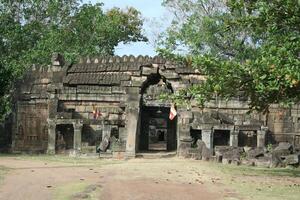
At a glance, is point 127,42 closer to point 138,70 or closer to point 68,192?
point 138,70

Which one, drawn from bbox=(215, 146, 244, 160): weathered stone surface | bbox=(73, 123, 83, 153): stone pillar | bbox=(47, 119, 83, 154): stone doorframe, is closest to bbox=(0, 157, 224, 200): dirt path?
bbox=(215, 146, 244, 160): weathered stone surface

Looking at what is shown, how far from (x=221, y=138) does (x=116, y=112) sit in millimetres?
5091

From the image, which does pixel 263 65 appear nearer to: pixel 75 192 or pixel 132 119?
pixel 75 192

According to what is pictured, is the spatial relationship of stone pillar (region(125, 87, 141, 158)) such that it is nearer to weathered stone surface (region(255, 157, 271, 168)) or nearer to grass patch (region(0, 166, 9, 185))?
weathered stone surface (region(255, 157, 271, 168))

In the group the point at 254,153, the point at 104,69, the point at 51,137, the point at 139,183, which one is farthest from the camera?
the point at 104,69

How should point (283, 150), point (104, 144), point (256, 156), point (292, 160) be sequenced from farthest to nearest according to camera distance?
point (104, 144)
point (283, 150)
point (256, 156)
point (292, 160)

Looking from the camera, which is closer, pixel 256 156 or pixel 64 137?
pixel 256 156

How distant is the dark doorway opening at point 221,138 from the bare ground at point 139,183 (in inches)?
220

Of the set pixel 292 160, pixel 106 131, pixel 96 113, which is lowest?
pixel 292 160

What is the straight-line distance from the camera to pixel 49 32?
116ft

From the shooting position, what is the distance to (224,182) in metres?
14.5

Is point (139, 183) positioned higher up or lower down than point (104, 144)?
lower down

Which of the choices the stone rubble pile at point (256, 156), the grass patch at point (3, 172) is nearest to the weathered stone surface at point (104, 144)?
the stone rubble pile at point (256, 156)

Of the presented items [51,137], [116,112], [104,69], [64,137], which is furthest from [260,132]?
[51,137]
